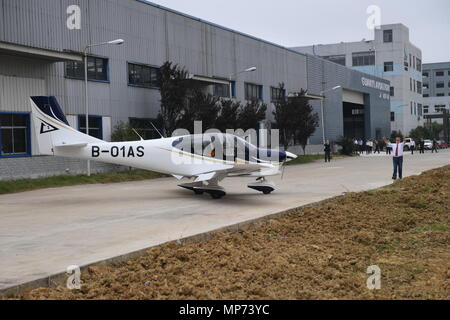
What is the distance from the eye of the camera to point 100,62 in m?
30.0

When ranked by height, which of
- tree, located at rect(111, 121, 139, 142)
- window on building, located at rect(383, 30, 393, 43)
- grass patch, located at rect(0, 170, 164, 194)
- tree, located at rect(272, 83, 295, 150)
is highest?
window on building, located at rect(383, 30, 393, 43)

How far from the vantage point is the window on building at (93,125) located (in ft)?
92.8

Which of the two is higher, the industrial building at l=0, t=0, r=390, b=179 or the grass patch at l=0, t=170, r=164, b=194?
the industrial building at l=0, t=0, r=390, b=179

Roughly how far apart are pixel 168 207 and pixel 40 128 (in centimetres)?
523

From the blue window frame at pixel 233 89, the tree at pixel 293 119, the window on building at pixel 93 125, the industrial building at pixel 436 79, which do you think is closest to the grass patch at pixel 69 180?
the window on building at pixel 93 125

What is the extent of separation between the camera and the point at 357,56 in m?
101

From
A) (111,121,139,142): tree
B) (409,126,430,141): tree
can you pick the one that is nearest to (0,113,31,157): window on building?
(111,121,139,142): tree

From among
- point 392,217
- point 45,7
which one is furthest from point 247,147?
point 45,7

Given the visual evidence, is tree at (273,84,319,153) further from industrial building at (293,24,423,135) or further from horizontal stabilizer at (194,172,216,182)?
industrial building at (293,24,423,135)

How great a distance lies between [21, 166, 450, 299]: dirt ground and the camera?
610 centimetres

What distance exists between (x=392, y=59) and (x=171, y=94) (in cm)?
7495

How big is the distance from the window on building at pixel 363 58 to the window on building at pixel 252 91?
5776 centimetres

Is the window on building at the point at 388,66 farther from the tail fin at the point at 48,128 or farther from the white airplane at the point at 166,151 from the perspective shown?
the tail fin at the point at 48,128

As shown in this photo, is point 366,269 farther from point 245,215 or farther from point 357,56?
point 357,56
